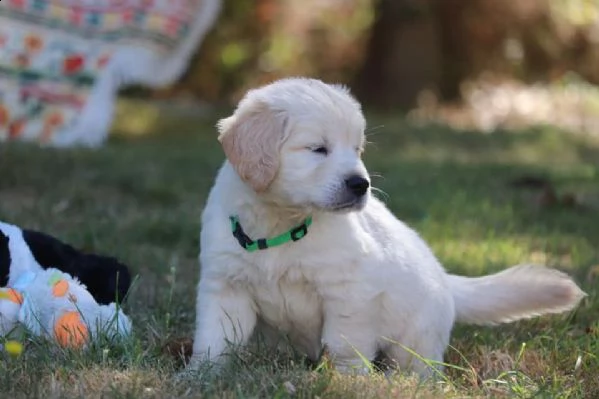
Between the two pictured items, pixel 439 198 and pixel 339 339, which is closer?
pixel 339 339

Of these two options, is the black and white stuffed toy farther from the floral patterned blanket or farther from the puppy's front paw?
the floral patterned blanket

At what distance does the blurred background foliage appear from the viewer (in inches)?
469

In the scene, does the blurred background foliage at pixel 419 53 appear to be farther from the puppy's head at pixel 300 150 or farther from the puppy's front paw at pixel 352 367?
the puppy's front paw at pixel 352 367

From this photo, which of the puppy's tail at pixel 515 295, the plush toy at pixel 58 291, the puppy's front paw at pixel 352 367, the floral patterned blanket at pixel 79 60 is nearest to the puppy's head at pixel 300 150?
the puppy's front paw at pixel 352 367

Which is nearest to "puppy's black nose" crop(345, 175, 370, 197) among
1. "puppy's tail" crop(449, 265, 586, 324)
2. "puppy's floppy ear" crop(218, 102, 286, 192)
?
"puppy's floppy ear" crop(218, 102, 286, 192)

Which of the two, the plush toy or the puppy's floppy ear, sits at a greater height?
the puppy's floppy ear

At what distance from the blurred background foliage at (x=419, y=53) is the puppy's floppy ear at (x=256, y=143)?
8.52 m

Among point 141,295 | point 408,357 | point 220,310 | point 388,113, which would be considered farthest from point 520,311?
point 388,113

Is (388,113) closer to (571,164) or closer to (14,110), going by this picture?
(571,164)

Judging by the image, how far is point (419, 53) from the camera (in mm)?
12039

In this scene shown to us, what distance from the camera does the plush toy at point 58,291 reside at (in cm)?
291

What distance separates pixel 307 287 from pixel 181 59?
5.10 meters

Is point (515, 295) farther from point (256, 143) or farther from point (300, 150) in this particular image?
point (256, 143)

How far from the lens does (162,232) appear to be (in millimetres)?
4742
